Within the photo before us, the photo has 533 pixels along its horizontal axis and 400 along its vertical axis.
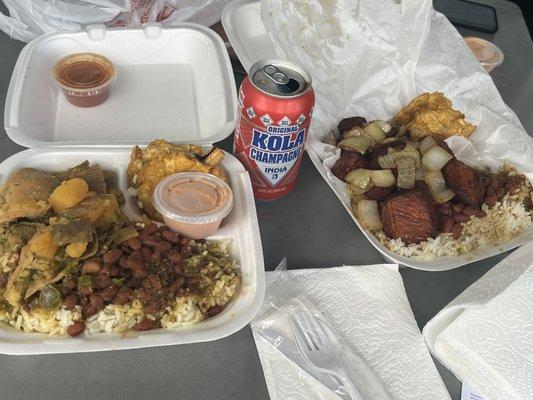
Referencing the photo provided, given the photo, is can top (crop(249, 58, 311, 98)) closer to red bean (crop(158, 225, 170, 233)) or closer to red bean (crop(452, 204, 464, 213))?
red bean (crop(158, 225, 170, 233))

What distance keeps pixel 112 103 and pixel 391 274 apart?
106 centimetres

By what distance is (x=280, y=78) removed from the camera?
49.5 inches

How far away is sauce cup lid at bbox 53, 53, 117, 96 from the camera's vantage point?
5.19ft

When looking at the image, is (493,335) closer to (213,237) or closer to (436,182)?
(436,182)

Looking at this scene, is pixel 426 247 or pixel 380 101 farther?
pixel 380 101

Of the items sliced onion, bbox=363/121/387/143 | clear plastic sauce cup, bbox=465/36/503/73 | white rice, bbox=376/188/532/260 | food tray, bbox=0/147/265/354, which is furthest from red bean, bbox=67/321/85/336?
clear plastic sauce cup, bbox=465/36/503/73

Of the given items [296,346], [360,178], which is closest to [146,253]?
[296,346]

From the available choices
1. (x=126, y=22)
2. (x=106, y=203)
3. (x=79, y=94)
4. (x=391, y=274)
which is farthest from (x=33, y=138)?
(x=391, y=274)

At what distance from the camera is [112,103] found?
5.53 feet

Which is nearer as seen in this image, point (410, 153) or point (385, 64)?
point (410, 153)

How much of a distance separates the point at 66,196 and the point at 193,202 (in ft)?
0.97

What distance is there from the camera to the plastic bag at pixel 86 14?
65.7 inches

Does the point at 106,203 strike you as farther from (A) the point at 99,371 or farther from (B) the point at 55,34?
(B) the point at 55,34

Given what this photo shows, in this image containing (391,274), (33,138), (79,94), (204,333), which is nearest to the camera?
(204,333)
